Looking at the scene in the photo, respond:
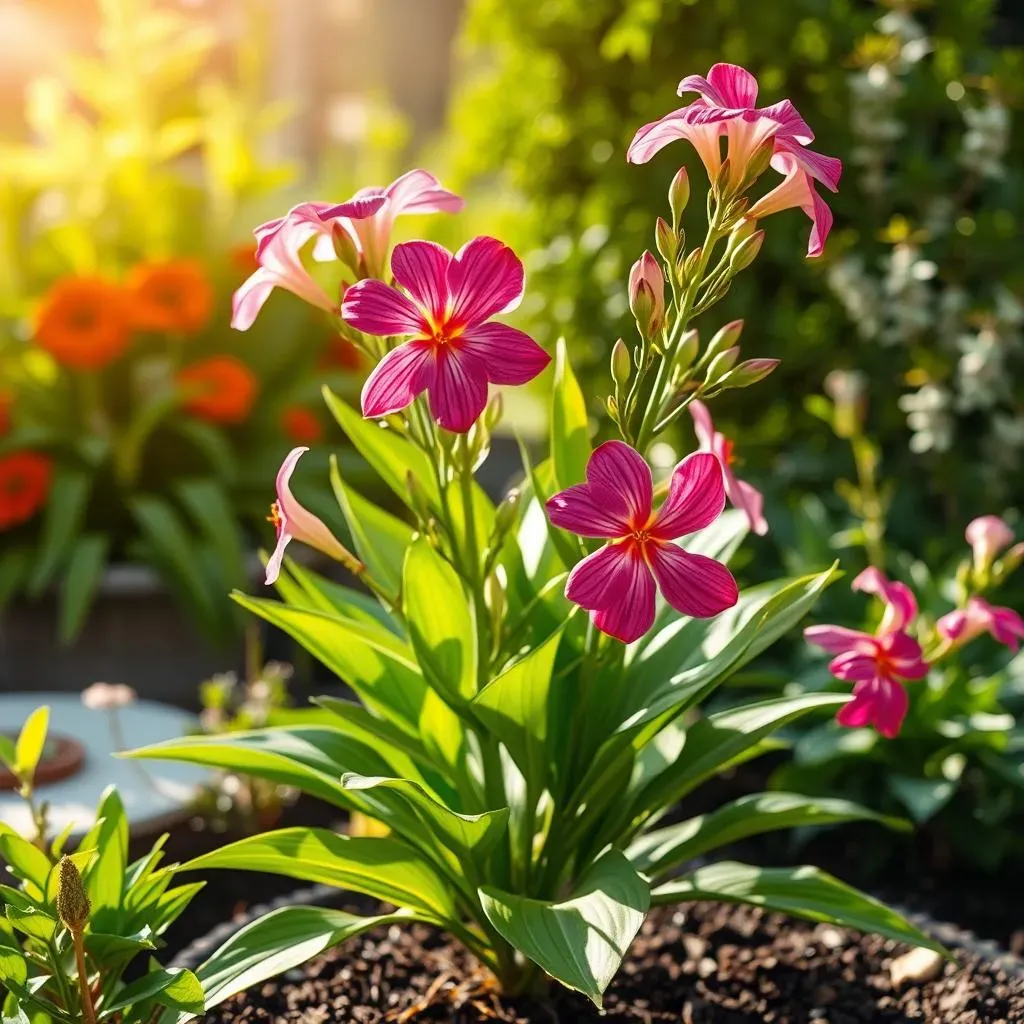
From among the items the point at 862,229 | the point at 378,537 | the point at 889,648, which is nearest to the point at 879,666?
the point at 889,648

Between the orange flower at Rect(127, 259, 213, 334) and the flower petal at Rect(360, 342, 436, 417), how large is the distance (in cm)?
242

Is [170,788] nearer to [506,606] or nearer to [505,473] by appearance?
[506,606]

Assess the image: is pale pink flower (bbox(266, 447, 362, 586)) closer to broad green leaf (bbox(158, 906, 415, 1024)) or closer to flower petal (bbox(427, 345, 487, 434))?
flower petal (bbox(427, 345, 487, 434))

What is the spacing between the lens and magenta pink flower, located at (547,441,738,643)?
1196 mm

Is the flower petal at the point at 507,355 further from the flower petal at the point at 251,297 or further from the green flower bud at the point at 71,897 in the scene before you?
the green flower bud at the point at 71,897

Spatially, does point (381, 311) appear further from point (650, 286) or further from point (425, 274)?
point (650, 286)

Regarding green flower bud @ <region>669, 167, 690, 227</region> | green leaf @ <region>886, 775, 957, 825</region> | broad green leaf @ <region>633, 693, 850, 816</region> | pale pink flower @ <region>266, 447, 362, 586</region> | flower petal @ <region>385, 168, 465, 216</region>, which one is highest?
green flower bud @ <region>669, 167, 690, 227</region>

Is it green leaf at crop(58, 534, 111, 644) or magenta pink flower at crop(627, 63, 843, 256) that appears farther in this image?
green leaf at crop(58, 534, 111, 644)

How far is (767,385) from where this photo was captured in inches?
123

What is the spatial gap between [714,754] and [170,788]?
128 cm

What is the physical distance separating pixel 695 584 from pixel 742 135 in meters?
0.40

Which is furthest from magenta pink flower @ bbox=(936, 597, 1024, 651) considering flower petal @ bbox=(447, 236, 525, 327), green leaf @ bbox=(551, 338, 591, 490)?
flower petal @ bbox=(447, 236, 525, 327)

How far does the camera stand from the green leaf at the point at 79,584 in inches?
123

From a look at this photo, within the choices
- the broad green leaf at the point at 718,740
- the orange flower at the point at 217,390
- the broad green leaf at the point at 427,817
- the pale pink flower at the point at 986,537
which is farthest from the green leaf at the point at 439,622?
the orange flower at the point at 217,390
